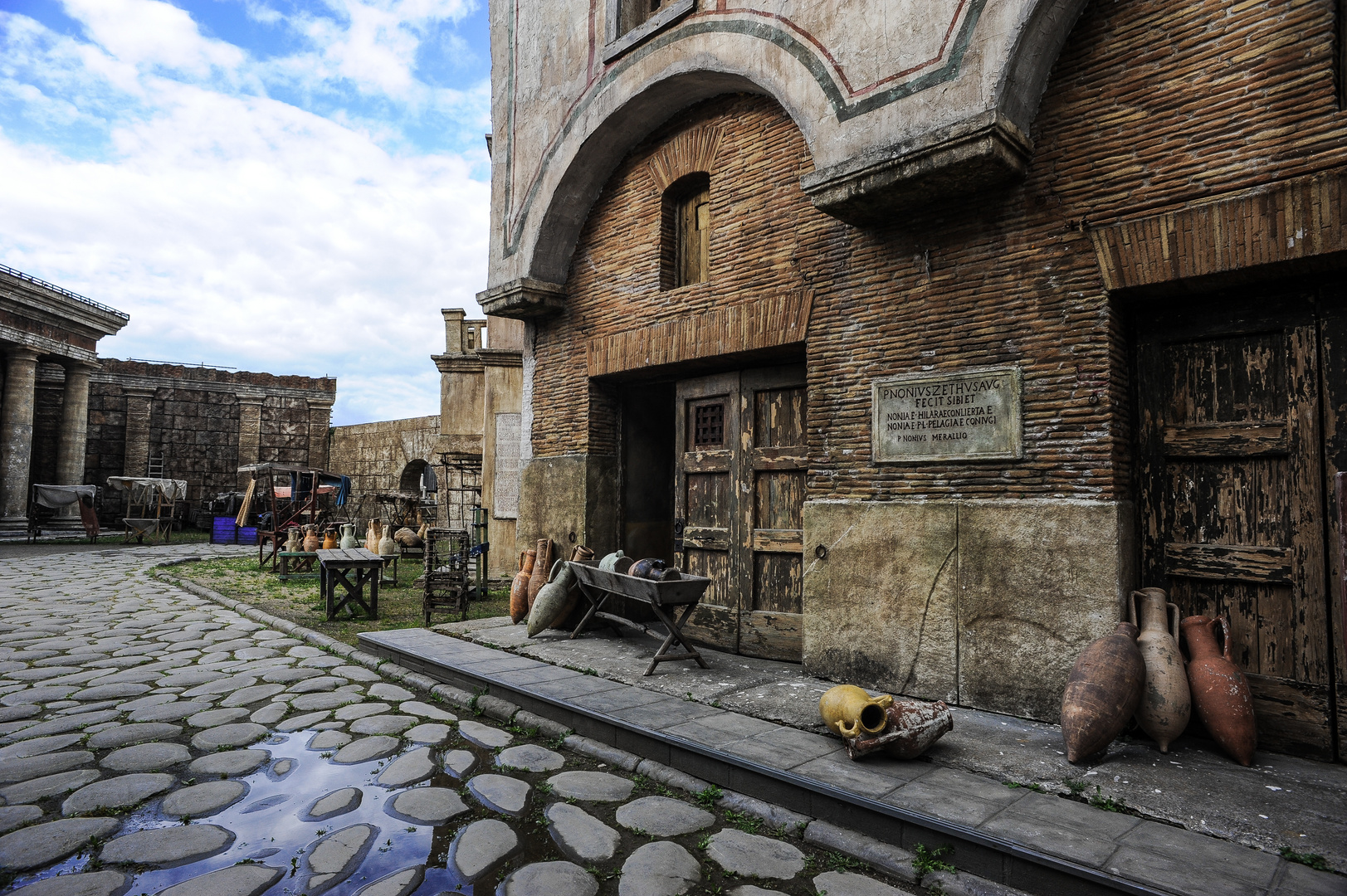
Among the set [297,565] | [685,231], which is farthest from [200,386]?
[685,231]

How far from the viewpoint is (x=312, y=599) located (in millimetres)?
9766

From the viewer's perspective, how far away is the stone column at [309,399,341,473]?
26812 mm

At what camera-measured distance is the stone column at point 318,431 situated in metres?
26.8

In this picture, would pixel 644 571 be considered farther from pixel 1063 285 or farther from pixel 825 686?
pixel 1063 285

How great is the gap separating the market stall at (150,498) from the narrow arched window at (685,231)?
19.4 metres

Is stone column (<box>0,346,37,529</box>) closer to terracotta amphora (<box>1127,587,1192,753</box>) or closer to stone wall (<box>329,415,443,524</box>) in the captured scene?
stone wall (<box>329,415,443,524</box>)

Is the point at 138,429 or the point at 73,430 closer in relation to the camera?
the point at 73,430

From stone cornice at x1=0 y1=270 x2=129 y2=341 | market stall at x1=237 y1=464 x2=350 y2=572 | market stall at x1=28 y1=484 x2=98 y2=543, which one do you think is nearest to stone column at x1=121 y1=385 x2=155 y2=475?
stone cornice at x1=0 y1=270 x2=129 y2=341

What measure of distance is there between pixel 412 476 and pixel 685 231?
52.2 ft

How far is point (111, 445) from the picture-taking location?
81.8ft

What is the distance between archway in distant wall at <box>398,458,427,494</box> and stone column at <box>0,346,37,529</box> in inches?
386

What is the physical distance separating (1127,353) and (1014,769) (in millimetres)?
2643

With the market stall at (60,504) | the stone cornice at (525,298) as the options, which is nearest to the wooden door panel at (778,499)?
the stone cornice at (525,298)

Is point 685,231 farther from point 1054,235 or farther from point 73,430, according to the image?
point 73,430
